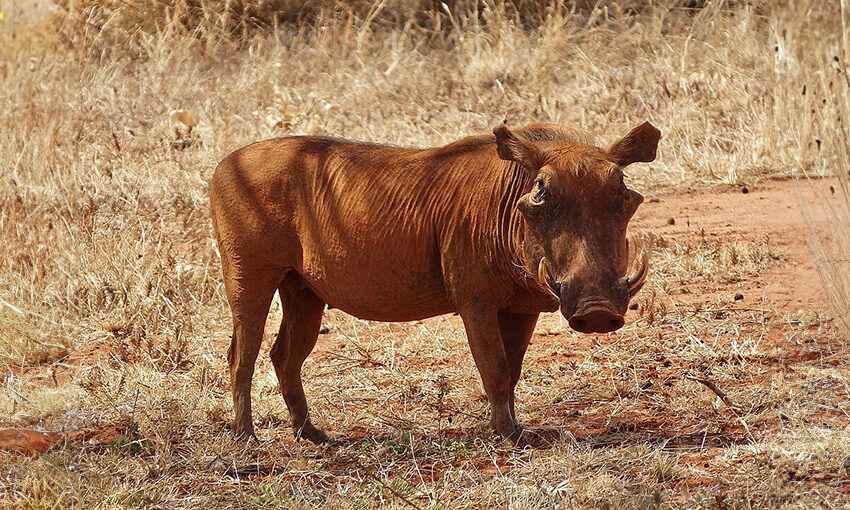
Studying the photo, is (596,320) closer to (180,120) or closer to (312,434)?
(312,434)

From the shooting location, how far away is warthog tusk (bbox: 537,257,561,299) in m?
4.24

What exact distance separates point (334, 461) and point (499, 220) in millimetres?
1219

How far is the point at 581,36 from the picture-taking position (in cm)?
1128

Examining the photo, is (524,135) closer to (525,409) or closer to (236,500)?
(525,409)

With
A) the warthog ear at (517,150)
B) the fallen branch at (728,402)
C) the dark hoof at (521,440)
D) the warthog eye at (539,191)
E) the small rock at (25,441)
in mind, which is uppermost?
the warthog ear at (517,150)

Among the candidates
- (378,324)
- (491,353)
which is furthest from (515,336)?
(378,324)

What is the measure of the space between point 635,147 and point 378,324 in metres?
2.96

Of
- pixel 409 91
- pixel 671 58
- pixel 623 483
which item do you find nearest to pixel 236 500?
pixel 623 483

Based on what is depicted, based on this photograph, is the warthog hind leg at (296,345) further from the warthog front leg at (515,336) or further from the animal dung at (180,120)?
the animal dung at (180,120)

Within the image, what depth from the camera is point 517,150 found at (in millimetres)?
4449

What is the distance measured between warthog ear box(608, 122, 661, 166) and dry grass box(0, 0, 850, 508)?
1117 mm

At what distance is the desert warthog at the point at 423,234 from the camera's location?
4309mm

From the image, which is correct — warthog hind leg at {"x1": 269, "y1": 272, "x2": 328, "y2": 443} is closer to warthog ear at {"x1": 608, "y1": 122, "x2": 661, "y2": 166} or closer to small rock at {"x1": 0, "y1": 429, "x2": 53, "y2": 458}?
small rock at {"x1": 0, "y1": 429, "x2": 53, "y2": 458}

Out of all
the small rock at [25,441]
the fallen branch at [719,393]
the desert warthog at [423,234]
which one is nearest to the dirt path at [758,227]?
the fallen branch at [719,393]
